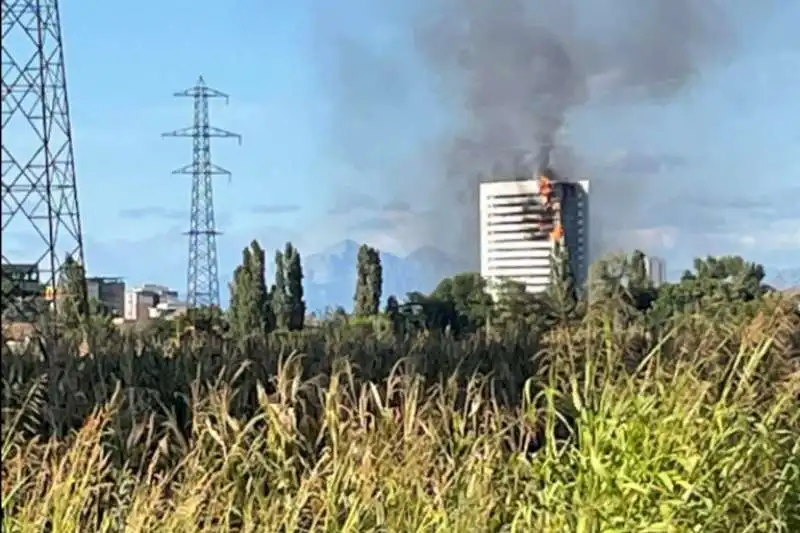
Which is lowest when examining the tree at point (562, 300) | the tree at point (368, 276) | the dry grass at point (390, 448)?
the dry grass at point (390, 448)

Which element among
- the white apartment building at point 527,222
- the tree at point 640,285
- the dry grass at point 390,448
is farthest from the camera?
the white apartment building at point 527,222

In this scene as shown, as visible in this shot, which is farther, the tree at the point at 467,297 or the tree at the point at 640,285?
the tree at the point at 467,297

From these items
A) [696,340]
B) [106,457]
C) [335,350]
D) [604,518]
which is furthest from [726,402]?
[106,457]

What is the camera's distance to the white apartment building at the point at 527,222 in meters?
13.7

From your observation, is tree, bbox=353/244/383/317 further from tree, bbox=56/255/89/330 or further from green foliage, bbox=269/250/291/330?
tree, bbox=56/255/89/330

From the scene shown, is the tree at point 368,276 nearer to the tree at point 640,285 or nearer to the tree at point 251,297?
the tree at point 251,297

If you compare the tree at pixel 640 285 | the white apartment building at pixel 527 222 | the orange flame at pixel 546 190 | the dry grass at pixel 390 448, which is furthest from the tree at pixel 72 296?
the orange flame at pixel 546 190

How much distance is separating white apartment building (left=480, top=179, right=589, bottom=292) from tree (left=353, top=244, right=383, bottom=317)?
131cm

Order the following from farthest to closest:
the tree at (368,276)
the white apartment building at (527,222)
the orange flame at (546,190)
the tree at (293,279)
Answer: the orange flame at (546,190) < the white apartment building at (527,222) < the tree at (368,276) < the tree at (293,279)

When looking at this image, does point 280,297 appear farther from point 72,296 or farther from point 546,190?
point 546,190

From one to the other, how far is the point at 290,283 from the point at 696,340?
320 inches

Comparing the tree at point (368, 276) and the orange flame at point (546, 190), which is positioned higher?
the orange flame at point (546, 190)

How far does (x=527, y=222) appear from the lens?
52.0ft

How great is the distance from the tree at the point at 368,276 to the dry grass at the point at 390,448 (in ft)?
21.4
